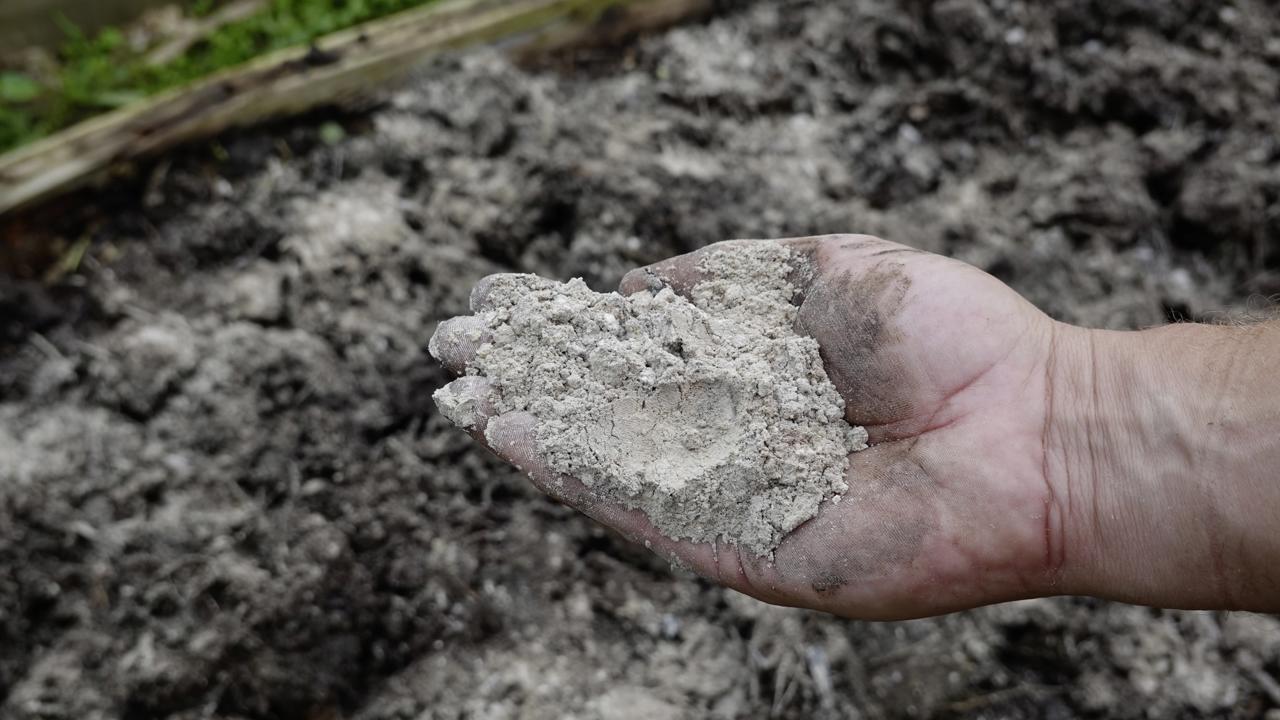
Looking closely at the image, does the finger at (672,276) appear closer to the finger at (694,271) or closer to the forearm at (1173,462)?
the finger at (694,271)

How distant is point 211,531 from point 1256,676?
10.4ft

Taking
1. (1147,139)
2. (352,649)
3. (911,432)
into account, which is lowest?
(352,649)

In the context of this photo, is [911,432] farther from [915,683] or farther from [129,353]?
[129,353]

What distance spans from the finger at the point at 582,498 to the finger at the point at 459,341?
21 centimetres

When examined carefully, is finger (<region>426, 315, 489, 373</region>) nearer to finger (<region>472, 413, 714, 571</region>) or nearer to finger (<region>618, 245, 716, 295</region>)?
finger (<region>472, 413, 714, 571</region>)

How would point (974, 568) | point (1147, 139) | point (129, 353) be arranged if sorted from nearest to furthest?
point (974, 568) → point (129, 353) → point (1147, 139)

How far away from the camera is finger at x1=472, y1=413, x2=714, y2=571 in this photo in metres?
2.06

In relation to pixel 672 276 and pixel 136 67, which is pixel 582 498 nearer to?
pixel 672 276

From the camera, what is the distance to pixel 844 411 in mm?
2170

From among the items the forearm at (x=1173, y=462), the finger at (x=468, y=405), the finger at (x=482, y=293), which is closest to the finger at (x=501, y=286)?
the finger at (x=482, y=293)

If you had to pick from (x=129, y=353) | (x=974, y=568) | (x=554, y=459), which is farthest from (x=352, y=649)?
(x=974, y=568)

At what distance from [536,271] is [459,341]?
94cm

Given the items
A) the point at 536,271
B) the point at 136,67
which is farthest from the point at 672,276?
the point at 136,67

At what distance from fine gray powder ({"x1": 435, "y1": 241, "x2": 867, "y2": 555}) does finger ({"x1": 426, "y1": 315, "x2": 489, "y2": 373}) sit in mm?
29
